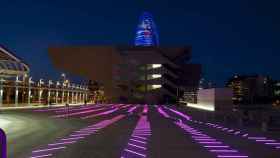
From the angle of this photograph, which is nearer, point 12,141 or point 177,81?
point 12,141

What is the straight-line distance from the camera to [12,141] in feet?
52.4

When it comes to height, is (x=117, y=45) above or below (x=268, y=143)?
above

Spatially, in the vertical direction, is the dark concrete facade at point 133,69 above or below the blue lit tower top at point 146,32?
below

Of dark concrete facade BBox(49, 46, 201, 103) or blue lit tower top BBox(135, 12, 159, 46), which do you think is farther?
blue lit tower top BBox(135, 12, 159, 46)

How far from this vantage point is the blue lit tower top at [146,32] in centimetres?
14500

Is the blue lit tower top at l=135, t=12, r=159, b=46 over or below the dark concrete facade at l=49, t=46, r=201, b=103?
over

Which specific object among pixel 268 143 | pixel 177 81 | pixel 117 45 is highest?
pixel 117 45

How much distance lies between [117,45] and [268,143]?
110m

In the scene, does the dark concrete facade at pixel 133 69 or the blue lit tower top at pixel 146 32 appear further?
the blue lit tower top at pixel 146 32

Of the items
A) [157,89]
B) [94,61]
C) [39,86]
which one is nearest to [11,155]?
[39,86]

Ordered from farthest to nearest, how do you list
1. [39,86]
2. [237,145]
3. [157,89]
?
[157,89], [39,86], [237,145]

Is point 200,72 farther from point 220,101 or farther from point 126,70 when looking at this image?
point 220,101

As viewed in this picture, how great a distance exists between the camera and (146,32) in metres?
145

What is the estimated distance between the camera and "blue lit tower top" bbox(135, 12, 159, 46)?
5709 inches
